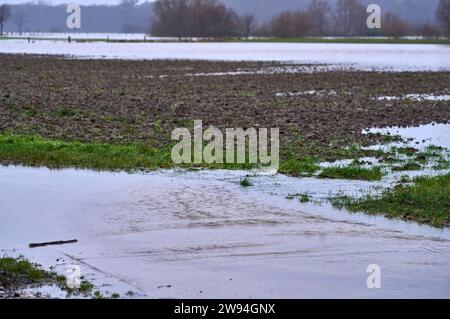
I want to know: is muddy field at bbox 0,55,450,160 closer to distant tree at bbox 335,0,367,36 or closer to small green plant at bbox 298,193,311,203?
small green plant at bbox 298,193,311,203

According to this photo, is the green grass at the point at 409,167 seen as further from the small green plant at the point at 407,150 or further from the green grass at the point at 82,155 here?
the green grass at the point at 82,155

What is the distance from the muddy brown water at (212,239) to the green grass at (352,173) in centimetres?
91

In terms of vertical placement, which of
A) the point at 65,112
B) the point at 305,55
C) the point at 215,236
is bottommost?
the point at 215,236

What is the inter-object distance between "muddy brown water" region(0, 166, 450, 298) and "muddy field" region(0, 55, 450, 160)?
233 inches

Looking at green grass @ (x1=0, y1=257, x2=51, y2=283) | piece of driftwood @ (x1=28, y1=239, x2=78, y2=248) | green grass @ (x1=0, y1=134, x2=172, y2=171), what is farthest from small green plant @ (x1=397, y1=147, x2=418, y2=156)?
Result: green grass @ (x1=0, y1=257, x2=51, y2=283)

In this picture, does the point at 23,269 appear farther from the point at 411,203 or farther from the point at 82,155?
the point at 82,155

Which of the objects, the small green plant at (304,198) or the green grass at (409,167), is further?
the green grass at (409,167)

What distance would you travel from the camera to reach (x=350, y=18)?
600ft

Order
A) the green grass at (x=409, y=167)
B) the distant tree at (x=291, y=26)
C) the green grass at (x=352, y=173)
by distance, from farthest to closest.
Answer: the distant tree at (x=291, y=26), the green grass at (x=409, y=167), the green grass at (x=352, y=173)

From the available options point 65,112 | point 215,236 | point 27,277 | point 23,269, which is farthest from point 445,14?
point 27,277

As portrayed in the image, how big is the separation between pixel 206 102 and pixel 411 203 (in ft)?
59.4

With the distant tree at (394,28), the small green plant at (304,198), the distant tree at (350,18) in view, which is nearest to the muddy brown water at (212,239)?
the small green plant at (304,198)

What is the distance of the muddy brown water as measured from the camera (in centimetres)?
1075

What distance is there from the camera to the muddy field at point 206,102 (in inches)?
971
